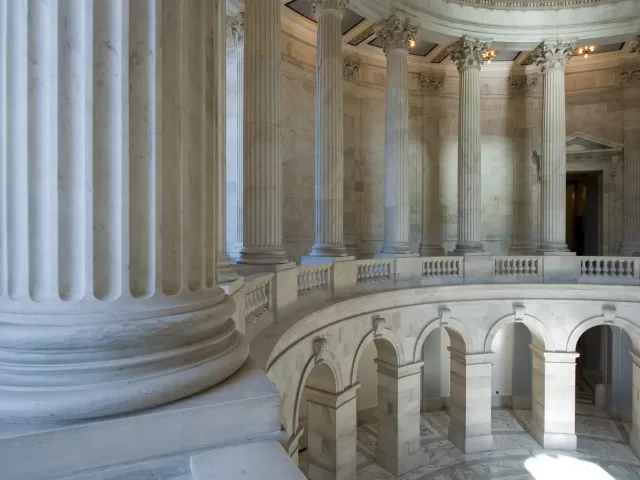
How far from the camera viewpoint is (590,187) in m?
30.6

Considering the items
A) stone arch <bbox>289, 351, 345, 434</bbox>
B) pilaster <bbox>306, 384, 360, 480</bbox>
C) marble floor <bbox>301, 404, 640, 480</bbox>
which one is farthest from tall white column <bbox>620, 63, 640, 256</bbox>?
stone arch <bbox>289, 351, 345, 434</bbox>

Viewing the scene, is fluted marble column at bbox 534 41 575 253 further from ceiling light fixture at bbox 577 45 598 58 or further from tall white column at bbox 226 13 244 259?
tall white column at bbox 226 13 244 259

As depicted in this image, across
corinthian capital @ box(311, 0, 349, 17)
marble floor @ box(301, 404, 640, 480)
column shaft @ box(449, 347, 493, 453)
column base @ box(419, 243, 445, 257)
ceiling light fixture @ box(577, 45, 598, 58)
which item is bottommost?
marble floor @ box(301, 404, 640, 480)

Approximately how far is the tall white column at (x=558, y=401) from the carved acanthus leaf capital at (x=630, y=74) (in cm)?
1578

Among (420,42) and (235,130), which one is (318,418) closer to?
(235,130)

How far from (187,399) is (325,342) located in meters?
10.6

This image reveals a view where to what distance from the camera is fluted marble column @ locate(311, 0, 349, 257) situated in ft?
57.0

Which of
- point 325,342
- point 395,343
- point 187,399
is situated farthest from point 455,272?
point 187,399

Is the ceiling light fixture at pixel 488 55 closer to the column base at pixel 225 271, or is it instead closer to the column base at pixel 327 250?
the column base at pixel 327 250

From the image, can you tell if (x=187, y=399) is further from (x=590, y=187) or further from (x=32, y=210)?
(x=590, y=187)

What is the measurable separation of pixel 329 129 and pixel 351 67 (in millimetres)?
9601

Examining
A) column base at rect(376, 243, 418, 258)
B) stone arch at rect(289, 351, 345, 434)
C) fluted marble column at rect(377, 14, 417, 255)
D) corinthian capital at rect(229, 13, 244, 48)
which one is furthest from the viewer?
fluted marble column at rect(377, 14, 417, 255)

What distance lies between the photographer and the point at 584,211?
32.8 meters

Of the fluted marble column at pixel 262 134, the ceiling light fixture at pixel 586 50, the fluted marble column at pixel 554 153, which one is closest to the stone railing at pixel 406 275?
the fluted marble column at pixel 262 134
